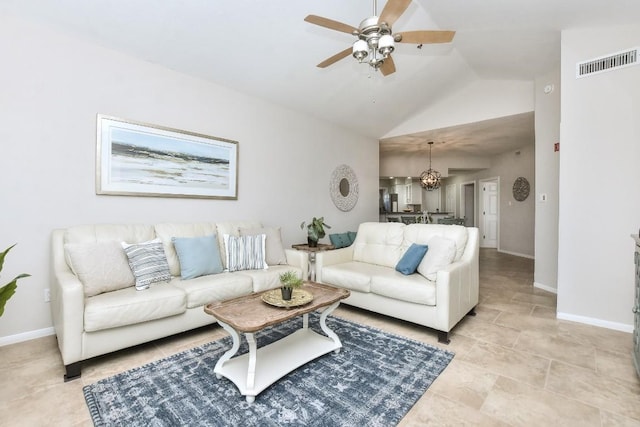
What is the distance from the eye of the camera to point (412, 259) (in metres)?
2.95

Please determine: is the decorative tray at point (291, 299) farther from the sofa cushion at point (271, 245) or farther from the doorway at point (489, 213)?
the doorway at point (489, 213)

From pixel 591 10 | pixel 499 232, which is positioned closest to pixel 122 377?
pixel 591 10

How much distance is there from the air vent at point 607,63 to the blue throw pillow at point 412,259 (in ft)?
7.74

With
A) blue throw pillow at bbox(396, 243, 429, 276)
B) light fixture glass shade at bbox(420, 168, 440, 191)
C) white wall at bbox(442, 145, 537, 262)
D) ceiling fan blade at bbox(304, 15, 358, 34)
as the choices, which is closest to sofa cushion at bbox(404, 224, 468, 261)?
blue throw pillow at bbox(396, 243, 429, 276)

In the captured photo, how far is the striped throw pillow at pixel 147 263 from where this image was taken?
2.48 metres

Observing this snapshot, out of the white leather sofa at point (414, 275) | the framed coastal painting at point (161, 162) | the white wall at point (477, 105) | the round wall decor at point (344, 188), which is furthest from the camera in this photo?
the round wall decor at point (344, 188)

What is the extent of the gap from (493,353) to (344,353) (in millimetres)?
1177

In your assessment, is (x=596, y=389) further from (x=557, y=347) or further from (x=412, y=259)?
(x=412, y=259)

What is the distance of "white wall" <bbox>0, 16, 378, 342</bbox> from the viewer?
8.02ft

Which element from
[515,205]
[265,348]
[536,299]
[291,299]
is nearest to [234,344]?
[265,348]

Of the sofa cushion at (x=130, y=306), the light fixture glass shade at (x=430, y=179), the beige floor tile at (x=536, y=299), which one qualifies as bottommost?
the beige floor tile at (x=536, y=299)

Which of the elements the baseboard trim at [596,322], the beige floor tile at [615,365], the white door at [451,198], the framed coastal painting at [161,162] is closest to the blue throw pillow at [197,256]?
the framed coastal painting at [161,162]

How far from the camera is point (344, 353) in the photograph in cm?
229

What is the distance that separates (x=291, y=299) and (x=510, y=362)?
169 centimetres
